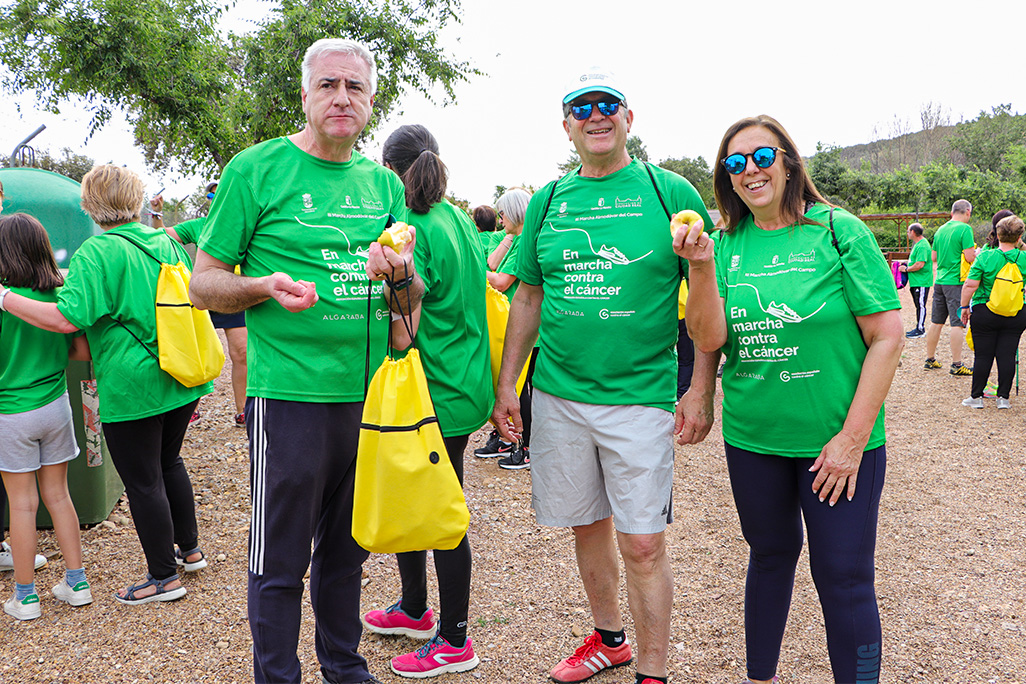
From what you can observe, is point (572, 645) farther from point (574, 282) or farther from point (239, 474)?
point (239, 474)

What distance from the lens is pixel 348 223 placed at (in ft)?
7.91

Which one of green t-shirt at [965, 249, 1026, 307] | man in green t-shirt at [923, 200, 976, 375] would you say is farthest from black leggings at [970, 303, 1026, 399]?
man in green t-shirt at [923, 200, 976, 375]

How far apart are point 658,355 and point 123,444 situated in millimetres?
2557

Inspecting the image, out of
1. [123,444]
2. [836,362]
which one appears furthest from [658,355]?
[123,444]

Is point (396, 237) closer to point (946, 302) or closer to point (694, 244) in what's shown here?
point (694, 244)

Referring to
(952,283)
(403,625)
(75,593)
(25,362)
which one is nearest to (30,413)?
(25,362)

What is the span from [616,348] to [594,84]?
3.13 ft

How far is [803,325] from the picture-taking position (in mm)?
2271

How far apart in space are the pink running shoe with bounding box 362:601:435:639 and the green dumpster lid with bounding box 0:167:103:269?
12.3 ft

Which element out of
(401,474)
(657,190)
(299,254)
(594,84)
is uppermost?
(594,84)

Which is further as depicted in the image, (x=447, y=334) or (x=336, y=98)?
(x=447, y=334)

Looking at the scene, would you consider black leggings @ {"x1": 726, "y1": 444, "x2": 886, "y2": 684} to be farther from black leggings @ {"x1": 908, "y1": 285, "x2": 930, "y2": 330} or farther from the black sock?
black leggings @ {"x1": 908, "y1": 285, "x2": 930, "y2": 330}

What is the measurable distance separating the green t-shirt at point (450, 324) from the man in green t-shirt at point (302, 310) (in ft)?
1.17

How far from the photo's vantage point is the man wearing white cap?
8.56 feet
